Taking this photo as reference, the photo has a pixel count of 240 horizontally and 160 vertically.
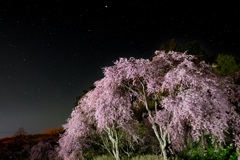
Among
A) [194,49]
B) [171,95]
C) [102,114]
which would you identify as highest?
[194,49]

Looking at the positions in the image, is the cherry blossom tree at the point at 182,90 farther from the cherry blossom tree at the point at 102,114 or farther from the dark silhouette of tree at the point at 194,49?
the dark silhouette of tree at the point at 194,49

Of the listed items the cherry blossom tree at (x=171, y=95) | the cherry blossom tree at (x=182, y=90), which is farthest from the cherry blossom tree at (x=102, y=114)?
the cherry blossom tree at (x=182, y=90)

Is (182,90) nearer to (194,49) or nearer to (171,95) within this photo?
(171,95)

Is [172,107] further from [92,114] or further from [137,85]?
[92,114]

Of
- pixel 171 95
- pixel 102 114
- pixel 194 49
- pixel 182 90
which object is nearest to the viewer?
pixel 182 90

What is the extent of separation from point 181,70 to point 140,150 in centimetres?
1195

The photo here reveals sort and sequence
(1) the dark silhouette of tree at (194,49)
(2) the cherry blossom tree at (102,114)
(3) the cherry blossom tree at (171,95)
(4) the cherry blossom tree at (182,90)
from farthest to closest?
(1) the dark silhouette of tree at (194,49)
(2) the cherry blossom tree at (102,114)
(3) the cherry blossom tree at (171,95)
(4) the cherry blossom tree at (182,90)

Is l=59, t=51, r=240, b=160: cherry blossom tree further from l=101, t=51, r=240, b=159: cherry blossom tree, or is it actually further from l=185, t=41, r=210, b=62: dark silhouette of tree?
l=185, t=41, r=210, b=62: dark silhouette of tree

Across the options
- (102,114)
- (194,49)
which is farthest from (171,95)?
(194,49)

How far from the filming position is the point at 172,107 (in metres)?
8.23

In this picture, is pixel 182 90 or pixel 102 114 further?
pixel 102 114

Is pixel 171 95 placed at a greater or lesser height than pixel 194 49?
lesser

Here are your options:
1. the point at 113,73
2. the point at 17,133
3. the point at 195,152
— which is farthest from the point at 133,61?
the point at 17,133

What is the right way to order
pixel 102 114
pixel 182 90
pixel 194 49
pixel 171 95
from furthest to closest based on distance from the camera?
pixel 194 49 → pixel 102 114 → pixel 171 95 → pixel 182 90
